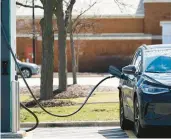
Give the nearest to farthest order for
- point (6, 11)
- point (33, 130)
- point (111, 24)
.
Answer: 1. point (6, 11)
2. point (33, 130)
3. point (111, 24)

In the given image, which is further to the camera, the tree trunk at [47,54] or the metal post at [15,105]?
the tree trunk at [47,54]

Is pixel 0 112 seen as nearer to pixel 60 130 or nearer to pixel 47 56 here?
pixel 60 130

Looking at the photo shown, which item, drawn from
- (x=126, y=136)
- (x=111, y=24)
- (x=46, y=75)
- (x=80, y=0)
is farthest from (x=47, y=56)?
(x=111, y=24)

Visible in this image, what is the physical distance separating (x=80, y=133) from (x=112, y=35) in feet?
133

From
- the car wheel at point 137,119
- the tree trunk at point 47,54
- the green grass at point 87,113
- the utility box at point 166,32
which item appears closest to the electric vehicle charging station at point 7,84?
the car wheel at point 137,119

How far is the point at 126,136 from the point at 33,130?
2.28 m

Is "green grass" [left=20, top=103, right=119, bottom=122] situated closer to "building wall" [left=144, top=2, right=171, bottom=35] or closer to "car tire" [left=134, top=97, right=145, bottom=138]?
"car tire" [left=134, top=97, right=145, bottom=138]

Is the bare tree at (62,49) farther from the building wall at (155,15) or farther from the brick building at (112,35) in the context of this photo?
the building wall at (155,15)

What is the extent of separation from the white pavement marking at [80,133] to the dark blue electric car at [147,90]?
395 millimetres

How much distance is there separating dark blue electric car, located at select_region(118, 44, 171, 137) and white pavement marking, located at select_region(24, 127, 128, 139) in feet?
1.30

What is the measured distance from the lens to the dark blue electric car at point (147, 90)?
35.8 ft

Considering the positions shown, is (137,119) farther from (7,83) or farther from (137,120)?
(7,83)

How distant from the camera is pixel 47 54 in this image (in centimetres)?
2062

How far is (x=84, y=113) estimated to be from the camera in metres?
16.2
